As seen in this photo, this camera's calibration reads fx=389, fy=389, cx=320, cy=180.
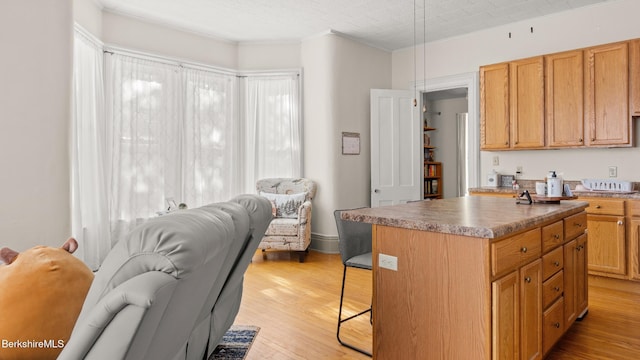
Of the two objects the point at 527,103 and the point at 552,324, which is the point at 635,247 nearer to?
the point at 527,103

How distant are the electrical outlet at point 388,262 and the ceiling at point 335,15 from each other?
3177 mm

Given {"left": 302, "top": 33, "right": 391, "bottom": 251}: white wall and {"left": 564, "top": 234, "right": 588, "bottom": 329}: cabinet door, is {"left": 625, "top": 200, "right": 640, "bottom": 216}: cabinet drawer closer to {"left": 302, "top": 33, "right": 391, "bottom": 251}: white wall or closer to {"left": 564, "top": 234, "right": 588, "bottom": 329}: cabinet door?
{"left": 564, "top": 234, "right": 588, "bottom": 329}: cabinet door

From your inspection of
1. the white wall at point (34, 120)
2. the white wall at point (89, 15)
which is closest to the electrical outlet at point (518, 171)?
the white wall at point (34, 120)

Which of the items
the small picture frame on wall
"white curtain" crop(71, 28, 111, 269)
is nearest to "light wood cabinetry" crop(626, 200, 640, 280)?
the small picture frame on wall

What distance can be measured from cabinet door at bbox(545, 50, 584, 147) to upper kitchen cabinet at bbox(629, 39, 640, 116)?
0.40 meters

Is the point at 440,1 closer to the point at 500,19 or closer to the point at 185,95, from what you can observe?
the point at 500,19

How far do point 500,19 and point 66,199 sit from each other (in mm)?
4888

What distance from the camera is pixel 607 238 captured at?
12.3ft

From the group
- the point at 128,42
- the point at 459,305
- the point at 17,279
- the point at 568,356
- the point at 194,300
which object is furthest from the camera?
the point at 128,42

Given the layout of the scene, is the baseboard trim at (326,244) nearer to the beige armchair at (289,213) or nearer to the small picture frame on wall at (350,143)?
the beige armchair at (289,213)

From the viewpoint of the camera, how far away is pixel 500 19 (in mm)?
4699

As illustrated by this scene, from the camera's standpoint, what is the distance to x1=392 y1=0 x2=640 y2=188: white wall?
411cm

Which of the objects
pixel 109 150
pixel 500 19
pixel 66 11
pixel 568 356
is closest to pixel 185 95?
pixel 109 150

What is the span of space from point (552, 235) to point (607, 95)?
256 cm
